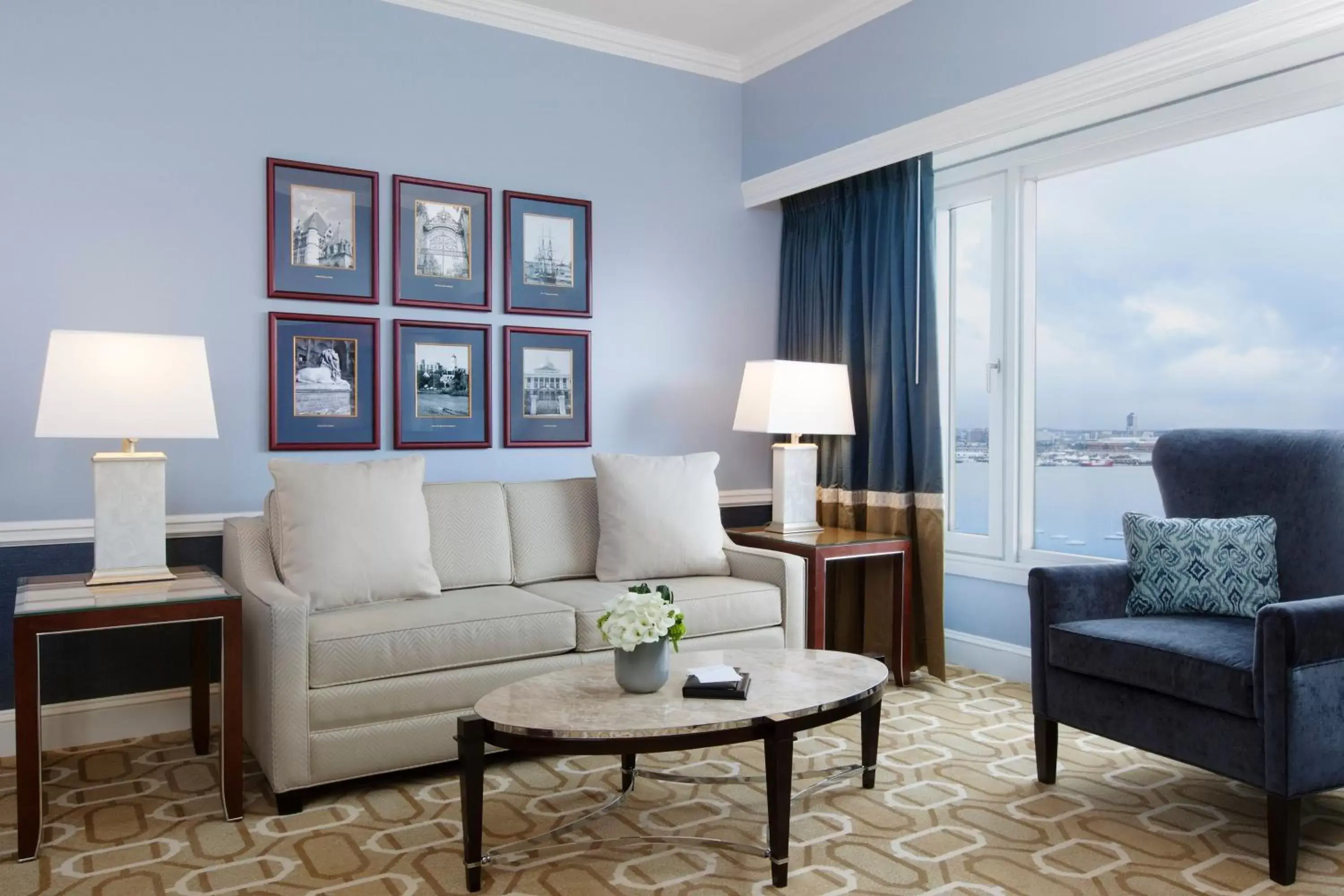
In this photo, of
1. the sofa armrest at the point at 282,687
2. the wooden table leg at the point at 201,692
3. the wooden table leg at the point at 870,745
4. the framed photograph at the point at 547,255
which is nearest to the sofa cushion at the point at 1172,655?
the wooden table leg at the point at 870,745

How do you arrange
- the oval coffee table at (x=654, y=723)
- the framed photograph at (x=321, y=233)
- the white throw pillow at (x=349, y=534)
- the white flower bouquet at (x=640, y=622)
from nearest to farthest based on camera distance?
the oval coffee table at (x=654, y=723) → the white flower bouquet at (x=640, y=622) → the white throw pillow at (x=349, y=534) → the framed photograph at (x=321, y=233)

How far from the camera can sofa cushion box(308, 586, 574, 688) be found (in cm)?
285

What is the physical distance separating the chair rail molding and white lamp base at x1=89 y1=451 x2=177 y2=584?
51cm

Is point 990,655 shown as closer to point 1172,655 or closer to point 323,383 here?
point 1172,655

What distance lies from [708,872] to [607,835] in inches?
13.3

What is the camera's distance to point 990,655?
433 centimetres

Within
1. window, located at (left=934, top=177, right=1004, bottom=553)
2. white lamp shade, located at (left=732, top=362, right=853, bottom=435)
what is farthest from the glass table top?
window, located at (left=934, top=177, right=1004, bottom=553)

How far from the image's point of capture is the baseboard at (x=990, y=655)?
13.8 ft

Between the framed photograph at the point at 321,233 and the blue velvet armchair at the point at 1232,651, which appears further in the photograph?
the framed photograph at the point at 321,233

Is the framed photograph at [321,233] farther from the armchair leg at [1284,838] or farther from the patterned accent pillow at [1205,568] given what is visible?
the armchair leg at [1284,838]

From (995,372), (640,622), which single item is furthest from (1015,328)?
(640,622)

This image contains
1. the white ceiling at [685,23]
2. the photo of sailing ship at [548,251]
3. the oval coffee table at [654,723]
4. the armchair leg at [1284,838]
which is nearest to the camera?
the oval coffee table at [654,723]

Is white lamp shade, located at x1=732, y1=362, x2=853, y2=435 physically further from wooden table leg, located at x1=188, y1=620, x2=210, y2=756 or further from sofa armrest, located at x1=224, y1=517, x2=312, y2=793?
wooden table leg, located at x1=188, y1=620, x2=210, y2=756

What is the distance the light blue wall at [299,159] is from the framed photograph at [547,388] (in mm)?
60
